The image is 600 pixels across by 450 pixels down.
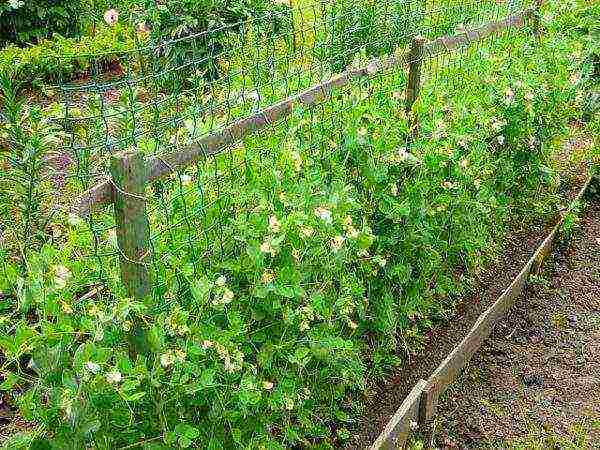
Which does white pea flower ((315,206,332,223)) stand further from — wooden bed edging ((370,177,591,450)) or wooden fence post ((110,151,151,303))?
wooden bed edging ((370,177,591,450))

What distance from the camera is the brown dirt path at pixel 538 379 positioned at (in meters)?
3.75

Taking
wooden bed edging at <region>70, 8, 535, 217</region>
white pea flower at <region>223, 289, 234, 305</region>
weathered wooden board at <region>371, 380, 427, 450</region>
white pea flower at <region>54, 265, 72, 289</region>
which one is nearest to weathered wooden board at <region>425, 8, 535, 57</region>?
wooden bed edging at <region>70, 8, 535, 217</region>

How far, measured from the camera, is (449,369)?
390cm

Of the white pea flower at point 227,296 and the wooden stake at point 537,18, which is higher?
the white pea flower at point 227,296

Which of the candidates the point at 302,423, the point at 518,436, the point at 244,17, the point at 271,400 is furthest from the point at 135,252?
the point at 244,17

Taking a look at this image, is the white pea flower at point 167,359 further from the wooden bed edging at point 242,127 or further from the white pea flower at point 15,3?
the white pea flower at point 15,3

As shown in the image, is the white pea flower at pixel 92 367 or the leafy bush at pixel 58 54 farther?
the leafy bush at pixel 58 54

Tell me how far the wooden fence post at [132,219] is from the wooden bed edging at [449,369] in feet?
4.52

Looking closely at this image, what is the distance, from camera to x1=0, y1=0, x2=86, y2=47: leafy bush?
971cm

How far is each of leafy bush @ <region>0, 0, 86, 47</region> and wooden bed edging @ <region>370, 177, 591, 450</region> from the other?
7548 mm

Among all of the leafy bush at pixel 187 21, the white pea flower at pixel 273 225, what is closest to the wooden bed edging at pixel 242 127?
the white pea flower at pixel 273 225

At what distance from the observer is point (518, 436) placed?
3740mm

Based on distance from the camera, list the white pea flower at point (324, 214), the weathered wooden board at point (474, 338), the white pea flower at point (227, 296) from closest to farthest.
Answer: the white pea flower at point (227, 296)
the white pea flower at point (324, 214)
the weathered wooden board at point (474, 338)

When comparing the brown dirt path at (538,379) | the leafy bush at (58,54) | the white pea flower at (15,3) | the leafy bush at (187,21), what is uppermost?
the white pea flower at (15,3)
